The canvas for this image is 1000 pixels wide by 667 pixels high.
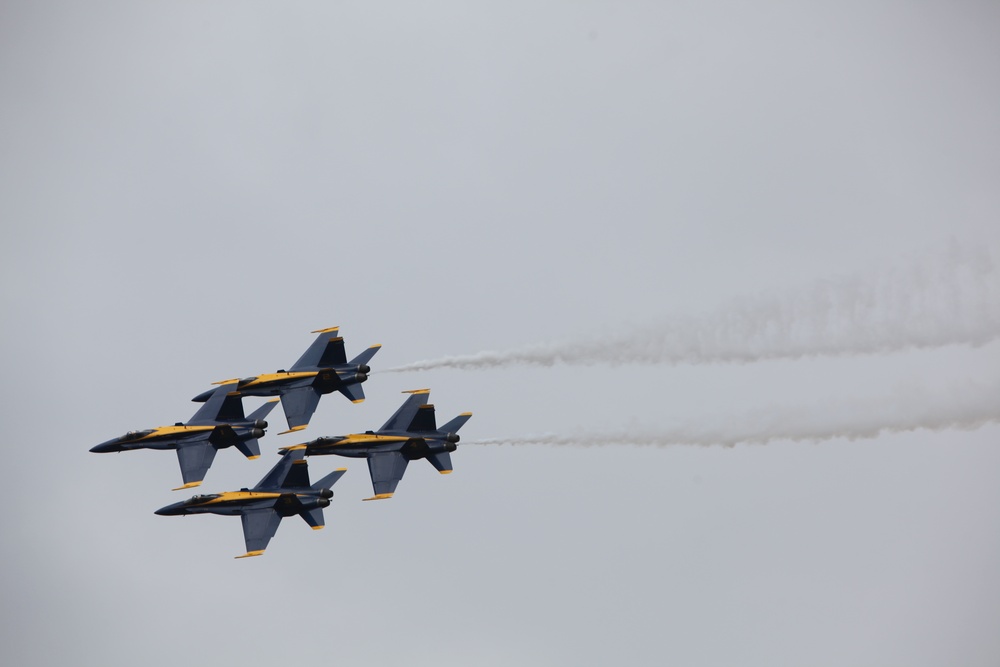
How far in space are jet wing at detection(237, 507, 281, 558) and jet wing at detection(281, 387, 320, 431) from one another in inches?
Result: 206

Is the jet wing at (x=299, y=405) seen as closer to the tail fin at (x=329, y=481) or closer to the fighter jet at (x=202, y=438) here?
the fighter jet at (x=202, y=438)

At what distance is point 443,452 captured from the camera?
338 feet

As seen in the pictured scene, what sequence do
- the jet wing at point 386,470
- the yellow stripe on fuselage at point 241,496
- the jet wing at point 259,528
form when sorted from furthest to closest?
the jet wing at point 386,470 → the yellow stripe on fuselage at point 241,496 → the jet wing at point 259,528

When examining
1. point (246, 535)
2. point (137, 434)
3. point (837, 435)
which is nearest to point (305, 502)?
point (246, 535)

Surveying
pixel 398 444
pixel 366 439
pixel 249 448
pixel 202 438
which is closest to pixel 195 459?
pixel 202 438

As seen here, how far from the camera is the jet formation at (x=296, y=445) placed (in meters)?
102

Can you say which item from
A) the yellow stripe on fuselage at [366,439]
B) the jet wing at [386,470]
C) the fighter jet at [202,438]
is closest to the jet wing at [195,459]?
the fighter jet at [202,438]

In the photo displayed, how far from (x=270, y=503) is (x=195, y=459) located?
5523mm

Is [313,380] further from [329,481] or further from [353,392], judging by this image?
[329,481]

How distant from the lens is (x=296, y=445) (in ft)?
345

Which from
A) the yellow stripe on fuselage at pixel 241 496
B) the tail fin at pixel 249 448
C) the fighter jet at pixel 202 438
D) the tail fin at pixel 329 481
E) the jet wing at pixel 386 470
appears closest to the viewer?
the yellow stripe on fuselage at pixel 241 496

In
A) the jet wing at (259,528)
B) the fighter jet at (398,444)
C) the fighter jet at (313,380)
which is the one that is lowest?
the jet wing at (259,528)

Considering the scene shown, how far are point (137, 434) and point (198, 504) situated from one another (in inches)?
225

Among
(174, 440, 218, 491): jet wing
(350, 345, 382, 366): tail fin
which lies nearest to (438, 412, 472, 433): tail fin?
(350, 345, 382, 366): tail fin
